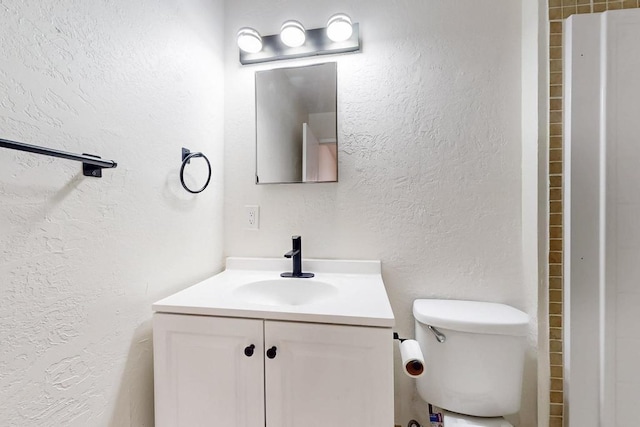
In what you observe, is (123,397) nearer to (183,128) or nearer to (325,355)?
(325,355)

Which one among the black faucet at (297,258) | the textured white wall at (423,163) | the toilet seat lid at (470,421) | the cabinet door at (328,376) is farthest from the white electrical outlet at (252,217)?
the toilet seat lid at (470,421)

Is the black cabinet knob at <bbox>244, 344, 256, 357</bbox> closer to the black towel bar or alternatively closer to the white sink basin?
the white sink basin

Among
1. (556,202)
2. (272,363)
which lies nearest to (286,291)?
(272,363)

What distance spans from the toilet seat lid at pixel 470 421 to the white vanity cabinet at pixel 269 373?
44 cm

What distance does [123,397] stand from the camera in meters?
0.76

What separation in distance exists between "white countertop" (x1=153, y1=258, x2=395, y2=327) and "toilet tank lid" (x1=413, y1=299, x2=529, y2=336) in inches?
8.2

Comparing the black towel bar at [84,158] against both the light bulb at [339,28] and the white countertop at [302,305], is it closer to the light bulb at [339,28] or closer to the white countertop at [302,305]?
the white countertop at [302,305]

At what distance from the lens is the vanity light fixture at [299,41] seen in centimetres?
115

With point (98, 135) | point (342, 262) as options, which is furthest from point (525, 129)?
point (98, 135)

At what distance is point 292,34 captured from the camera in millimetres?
1178

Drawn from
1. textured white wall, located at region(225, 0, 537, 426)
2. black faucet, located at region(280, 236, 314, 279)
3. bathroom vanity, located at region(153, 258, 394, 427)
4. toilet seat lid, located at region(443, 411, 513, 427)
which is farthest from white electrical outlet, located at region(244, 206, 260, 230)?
toilet seat lid, located at region(443, 411, 513, 427)

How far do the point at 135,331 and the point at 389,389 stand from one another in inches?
29.7

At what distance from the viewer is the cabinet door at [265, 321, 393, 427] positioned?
69 cm

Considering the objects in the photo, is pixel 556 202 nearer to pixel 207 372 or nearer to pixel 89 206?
pixel 207 372
